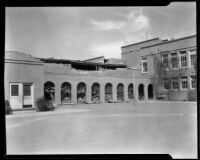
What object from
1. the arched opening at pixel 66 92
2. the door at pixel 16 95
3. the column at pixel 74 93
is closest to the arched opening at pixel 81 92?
the column at pixel 74 93

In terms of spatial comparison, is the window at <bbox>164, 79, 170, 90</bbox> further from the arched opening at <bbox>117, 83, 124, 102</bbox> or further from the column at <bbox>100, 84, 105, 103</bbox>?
the column at <bbox>100, 84, 105, 103</bbox>

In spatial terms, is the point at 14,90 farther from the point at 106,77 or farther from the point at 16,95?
the point at 106,77

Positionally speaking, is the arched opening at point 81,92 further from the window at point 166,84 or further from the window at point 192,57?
the window at point 192,57

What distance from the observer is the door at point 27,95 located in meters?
17.0

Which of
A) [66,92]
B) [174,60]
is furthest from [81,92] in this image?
[174,60]

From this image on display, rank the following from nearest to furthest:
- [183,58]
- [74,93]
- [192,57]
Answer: [74,93]
[192,57]
[183,58]

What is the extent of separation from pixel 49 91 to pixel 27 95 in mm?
6798

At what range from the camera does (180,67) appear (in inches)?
1154

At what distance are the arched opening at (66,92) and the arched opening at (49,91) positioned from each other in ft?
3.53

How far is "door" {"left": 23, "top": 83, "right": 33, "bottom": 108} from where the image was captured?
17047mm

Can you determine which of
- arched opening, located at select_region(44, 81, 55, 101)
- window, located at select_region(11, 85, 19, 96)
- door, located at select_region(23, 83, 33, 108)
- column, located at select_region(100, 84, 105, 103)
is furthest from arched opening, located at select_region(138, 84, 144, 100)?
window, located at select_region(11, 85, 19, 96)

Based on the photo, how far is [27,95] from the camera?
56.4 ft
